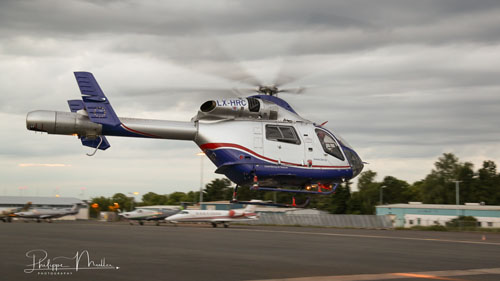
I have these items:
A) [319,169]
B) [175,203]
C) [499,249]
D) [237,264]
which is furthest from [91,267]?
[175,203]

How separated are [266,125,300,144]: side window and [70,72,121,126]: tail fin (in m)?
5.42

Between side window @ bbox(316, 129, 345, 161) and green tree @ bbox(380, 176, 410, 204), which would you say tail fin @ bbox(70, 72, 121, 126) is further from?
green tree @ bbox(380, 176, 410, 204)

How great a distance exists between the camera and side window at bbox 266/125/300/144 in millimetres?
20062

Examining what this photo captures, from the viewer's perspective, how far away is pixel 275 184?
20.1m

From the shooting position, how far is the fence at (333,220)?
60.4 meters

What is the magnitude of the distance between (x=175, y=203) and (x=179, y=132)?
149282 mm

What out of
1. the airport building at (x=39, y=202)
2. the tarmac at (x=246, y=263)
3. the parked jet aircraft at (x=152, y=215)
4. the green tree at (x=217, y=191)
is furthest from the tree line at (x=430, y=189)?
the tarmac at (x=246, y=263)

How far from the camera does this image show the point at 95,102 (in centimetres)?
1886

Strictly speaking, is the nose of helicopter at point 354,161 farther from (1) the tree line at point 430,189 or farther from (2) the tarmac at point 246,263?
(1) the tree line at point 430,189

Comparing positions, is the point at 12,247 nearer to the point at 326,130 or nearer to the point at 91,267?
the point at 91,267

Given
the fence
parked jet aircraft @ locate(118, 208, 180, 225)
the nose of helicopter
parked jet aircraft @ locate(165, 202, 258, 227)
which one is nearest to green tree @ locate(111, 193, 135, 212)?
parked jet aircraft @ locate(118, 208, 180, 225)

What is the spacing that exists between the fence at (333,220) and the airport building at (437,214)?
8.80m

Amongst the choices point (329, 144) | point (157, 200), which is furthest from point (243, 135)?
point (157, 200)

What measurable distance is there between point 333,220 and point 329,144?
148 feet
